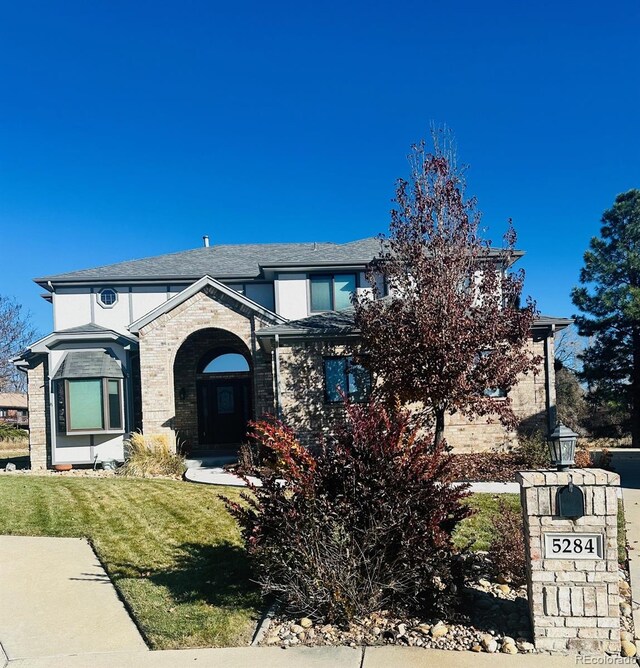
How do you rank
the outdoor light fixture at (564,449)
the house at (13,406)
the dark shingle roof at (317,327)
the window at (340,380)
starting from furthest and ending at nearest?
the house at (13,406) < the window at (340,380) < the dark shingle roof at (317,327) < the outdoor light fixture at (564,449)

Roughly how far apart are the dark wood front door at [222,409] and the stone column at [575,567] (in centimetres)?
1505

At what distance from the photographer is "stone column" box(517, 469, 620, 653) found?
4293mm

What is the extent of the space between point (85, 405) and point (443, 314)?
35.6 feet

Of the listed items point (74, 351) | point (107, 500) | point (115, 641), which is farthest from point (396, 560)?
point (74, 351)

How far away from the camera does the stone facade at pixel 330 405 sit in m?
15.0

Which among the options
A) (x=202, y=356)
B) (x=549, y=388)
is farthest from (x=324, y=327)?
(x=549, y=388)

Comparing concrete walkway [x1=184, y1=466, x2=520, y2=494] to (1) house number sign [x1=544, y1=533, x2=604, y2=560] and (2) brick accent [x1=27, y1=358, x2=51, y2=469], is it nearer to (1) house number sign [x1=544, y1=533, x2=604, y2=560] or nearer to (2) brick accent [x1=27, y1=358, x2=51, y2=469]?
(1) house number sign [x1=544, y1=533, x2=604, y2=560]

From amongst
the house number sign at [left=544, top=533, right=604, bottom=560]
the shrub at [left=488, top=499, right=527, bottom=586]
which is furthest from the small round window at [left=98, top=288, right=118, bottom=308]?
the house number sign at [left=544, top=533, right=604, bottom=560]

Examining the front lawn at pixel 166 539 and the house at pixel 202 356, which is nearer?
the front lawn at pixel 166 539

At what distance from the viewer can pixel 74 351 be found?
16.9m

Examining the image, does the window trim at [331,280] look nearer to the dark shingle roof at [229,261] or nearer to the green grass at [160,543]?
the dark shingle roof at [229,261]

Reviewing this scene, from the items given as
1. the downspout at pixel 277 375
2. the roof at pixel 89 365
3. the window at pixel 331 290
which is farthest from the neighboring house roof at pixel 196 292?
the window at pixel 331 290

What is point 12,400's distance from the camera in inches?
1797

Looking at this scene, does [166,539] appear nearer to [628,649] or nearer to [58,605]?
[58,605]
